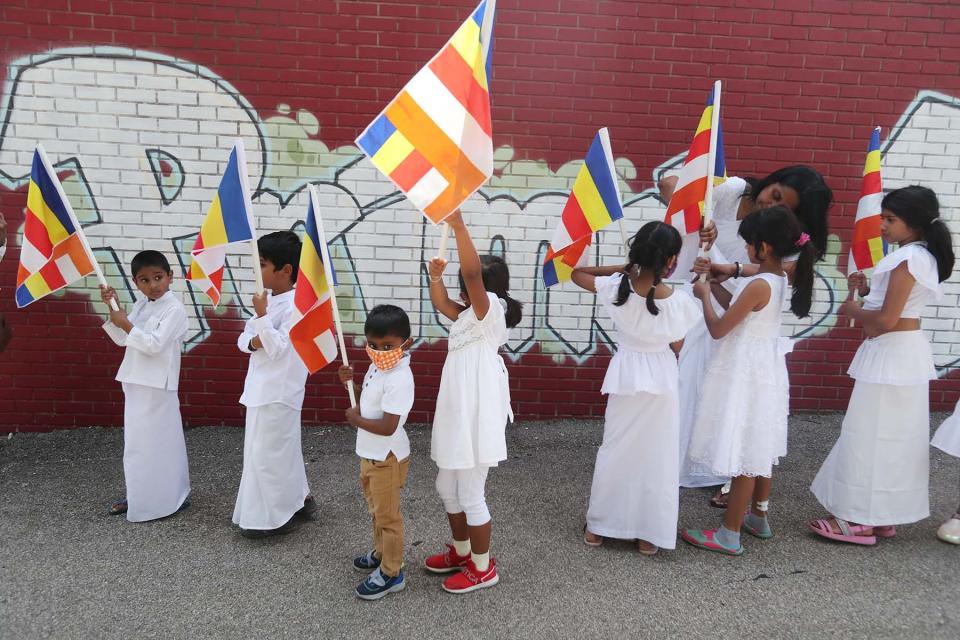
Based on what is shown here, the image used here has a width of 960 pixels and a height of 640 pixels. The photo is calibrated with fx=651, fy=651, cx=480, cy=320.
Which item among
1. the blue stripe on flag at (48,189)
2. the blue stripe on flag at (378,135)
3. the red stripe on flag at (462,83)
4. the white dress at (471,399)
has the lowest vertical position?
the white dress at (471,399)

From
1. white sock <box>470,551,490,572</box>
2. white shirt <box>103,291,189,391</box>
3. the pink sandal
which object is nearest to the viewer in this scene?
white sock <box>470,551,490,572</box>

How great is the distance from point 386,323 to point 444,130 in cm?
82

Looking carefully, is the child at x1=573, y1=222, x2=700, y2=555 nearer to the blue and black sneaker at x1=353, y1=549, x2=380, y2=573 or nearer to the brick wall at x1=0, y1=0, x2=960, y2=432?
the blue and black sneaker at x1=353, y1=549, x2=380, y2=573

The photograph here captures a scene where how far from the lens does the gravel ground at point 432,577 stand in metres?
2.68

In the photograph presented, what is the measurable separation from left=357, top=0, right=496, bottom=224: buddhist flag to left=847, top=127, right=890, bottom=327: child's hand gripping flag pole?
250cm

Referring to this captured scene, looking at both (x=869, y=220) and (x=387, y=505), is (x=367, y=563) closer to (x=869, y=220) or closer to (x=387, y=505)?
(x=387, y=505)

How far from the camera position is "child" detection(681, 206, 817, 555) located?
10.3ft

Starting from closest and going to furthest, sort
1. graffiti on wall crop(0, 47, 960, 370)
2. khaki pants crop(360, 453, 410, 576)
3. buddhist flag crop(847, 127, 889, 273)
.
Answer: khaki pants crop(360, 453, 410, 576) < buddhist flag crop(847, 127, 889, 273) < graffiti on wall crop(0, 47, 960, 370)

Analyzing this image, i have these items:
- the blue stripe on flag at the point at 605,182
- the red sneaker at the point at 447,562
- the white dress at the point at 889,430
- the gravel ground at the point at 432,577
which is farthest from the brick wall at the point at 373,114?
the red sneaker at the point at 447,562

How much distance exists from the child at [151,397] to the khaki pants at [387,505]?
1.45 m

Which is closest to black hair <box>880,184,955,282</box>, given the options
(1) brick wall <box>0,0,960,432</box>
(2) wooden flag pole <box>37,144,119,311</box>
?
(1) brick wall <box>0,0,960,432</box>

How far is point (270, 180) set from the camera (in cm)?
480

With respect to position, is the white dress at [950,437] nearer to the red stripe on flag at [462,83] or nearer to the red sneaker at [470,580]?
the red sneaker at [470,580]

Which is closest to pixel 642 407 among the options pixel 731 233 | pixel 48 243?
pixel 731 233
